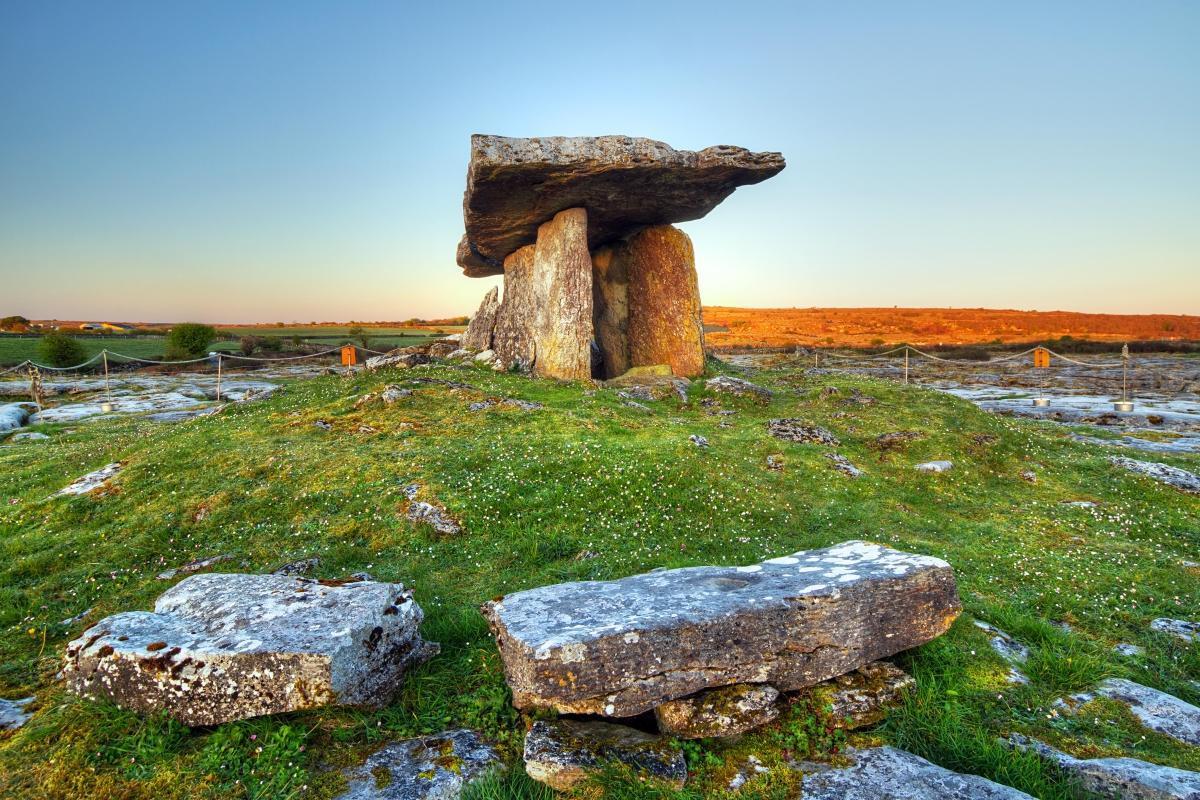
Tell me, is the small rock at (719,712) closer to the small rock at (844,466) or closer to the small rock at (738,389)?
the small rock at (844,466)

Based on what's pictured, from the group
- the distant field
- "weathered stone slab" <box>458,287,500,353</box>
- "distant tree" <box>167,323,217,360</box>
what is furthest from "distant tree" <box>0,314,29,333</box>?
"weathered stone slab" <box>458,287,500,353</box>

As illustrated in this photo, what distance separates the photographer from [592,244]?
25.1 m

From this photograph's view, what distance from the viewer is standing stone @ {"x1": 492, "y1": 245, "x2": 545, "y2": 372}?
22.1m

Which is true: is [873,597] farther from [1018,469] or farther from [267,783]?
[1018,469]

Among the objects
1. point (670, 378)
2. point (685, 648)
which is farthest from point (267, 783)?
point (670, 378)

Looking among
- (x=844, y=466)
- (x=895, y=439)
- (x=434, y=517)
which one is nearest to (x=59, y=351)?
(x=434, y=517)

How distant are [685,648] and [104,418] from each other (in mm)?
26366

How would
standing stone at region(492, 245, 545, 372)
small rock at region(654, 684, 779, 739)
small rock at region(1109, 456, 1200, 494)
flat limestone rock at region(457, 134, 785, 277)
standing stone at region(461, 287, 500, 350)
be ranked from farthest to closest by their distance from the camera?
1. standing stone at region(461, 287, 500, 350)
2. standing stone at region(492, 245, 545, 372)
3. flat limestone rock at region(457, 134, 785, 277)
4. small rock at region(1109, 456, 1200, 494)
5. small rock at region(654, 684, 779, 739)

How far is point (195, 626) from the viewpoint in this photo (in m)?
5.62

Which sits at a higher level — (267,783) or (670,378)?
(670,378)

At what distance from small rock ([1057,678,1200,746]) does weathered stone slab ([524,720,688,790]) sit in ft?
11.8

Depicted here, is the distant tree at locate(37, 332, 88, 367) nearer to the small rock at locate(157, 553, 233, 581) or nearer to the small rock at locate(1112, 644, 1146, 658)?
the small rock at locate(157, 553, 233, 581)

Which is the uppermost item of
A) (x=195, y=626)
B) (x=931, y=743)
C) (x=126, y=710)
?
(x=195, y=626)

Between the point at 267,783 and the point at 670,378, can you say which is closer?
the point at 267,783
